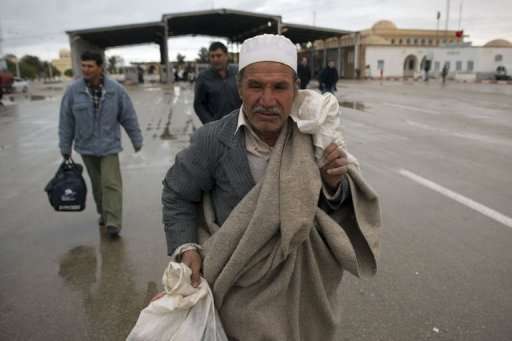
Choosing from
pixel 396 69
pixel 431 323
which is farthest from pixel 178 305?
pixel 396 69

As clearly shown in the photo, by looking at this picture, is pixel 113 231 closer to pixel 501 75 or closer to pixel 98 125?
pixel 98 125

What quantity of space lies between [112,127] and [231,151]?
11.3ft

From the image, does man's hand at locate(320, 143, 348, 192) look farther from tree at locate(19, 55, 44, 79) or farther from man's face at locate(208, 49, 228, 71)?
tree at locate(19, 55, 44, 79)

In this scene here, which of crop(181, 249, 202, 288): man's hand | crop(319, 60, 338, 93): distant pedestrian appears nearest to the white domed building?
crop(319, 60, 338, 93): distant pedestrian

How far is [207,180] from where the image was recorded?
1825 millimetres

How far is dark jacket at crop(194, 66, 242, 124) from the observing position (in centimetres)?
539

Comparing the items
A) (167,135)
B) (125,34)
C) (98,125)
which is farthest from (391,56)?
(98,125)

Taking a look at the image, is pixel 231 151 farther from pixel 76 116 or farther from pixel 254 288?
pixel 76 116

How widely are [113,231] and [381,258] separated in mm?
2757

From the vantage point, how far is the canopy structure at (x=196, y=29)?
141 ft

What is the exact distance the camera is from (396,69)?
62375mm

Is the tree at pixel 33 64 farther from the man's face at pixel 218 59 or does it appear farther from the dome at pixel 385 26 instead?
the man's face at pixel 218 59

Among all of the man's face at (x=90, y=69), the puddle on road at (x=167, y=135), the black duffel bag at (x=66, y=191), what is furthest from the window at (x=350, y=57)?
the black duffel bag at (x=66, y=191)

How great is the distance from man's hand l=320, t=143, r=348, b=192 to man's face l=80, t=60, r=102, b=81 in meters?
3.64
